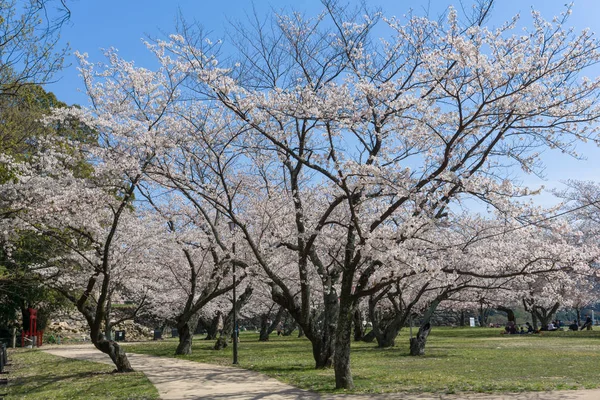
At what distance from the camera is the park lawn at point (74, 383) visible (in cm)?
1065

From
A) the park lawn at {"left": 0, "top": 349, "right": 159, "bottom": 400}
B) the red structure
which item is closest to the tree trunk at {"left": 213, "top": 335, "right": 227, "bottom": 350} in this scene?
the park lawn at {"left": 0, "top": 349, "right": 159, "bottom": 400}

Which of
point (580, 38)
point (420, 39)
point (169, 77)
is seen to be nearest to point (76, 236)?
point (169, 77)

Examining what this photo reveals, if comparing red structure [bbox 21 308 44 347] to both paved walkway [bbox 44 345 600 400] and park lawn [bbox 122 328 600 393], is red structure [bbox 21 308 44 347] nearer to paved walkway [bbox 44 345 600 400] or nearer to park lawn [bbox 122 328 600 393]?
park lawn [bbox 122 328 600 393]

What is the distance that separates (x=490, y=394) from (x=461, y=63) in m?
5.27

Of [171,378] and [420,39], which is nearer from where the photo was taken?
[420,39]

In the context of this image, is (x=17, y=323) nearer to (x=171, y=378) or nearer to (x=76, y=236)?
(x=76, y=236)

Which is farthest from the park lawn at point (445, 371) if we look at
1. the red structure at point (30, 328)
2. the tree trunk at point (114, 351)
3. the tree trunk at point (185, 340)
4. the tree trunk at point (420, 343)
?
the red structure at point (30, 328)

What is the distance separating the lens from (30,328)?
93.5ft

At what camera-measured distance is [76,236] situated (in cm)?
1568

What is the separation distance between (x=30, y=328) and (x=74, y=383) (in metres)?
18.3

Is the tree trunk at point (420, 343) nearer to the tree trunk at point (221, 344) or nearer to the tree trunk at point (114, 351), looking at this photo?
the tree trunk at point (221, 344)

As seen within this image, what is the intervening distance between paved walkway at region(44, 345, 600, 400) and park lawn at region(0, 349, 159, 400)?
18.0 inches

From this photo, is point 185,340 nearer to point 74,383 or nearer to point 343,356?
point 74,383

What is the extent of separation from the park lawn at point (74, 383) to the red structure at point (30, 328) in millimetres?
11310
